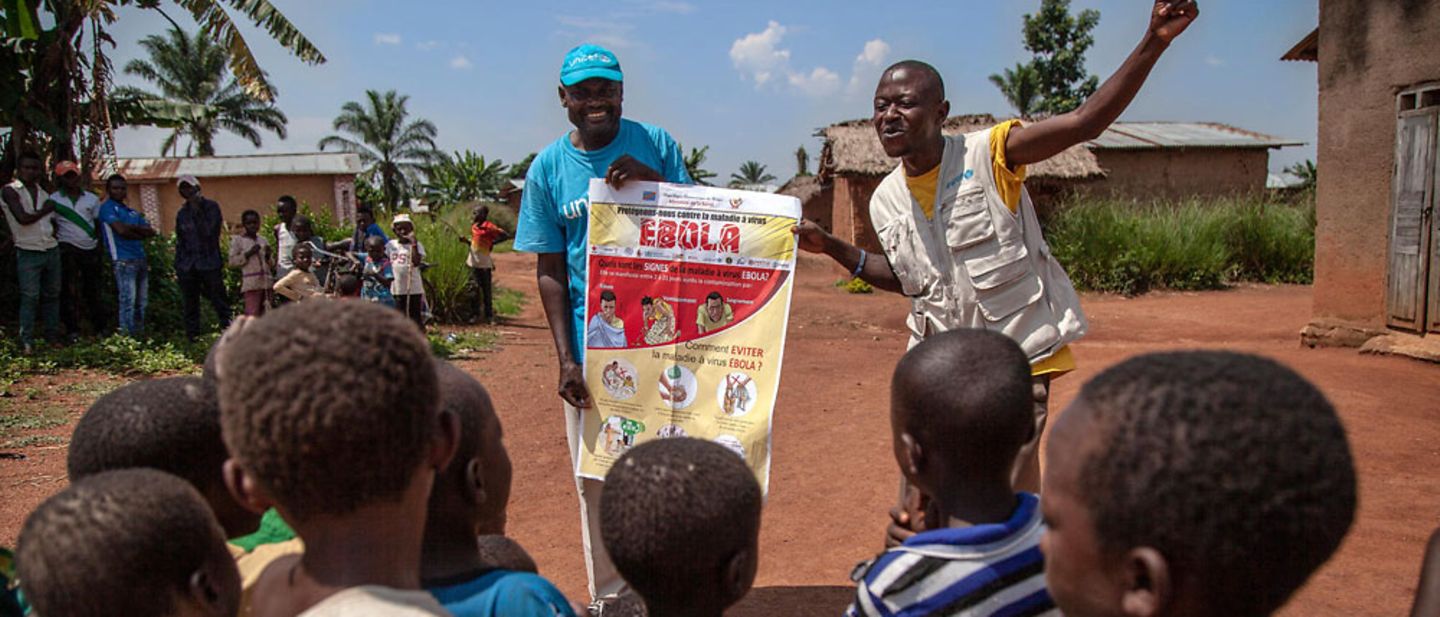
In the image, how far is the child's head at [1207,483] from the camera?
107cm

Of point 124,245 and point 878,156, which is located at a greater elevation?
point 878,156

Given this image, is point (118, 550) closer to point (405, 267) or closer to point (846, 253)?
point (846, 253)

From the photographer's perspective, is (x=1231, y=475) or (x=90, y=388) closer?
(x=1231, y=475)

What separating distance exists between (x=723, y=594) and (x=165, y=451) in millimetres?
1061

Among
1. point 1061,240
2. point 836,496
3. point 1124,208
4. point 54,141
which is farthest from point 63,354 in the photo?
point 1124,208

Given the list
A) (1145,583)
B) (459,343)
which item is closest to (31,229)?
(459,343)

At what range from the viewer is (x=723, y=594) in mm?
1667

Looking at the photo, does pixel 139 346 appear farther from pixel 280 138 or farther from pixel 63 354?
pixel 280 138

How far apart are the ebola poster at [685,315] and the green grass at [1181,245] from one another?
13.9 meters

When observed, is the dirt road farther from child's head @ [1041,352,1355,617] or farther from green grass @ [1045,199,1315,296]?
green grass @ [1045,199,1315,296]

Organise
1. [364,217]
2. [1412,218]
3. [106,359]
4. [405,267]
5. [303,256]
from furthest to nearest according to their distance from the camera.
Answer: [364,217] → [405,267] → [303,256] → [106,359] → [1412,218]

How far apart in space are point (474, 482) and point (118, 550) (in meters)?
0.58

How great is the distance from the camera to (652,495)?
1.63 metres

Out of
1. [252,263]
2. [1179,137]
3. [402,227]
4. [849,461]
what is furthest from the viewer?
[1179,137]
